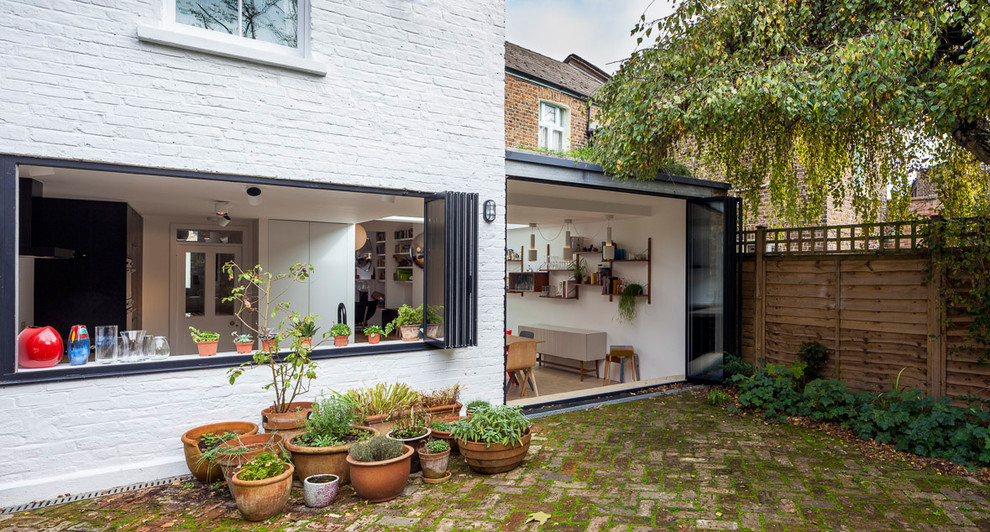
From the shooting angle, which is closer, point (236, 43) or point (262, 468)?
point (262, 468)

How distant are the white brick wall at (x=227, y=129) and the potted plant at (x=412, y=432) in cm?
60

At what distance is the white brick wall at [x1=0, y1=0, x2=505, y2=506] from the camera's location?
342cm

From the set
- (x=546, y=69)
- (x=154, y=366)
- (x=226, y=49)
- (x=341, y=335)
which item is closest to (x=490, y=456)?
(x=341, y=335)

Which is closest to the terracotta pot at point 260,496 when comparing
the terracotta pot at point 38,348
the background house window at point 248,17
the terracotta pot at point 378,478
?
the terracotta pot at point 378,478

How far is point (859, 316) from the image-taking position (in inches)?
222

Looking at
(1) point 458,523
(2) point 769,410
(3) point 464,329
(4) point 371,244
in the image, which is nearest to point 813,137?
(2) point 769,410

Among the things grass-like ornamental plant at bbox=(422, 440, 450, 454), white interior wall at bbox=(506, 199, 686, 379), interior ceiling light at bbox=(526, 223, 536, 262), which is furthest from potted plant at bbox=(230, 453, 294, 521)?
interior ceiling light at bbox=(526, 223, 536, 262)

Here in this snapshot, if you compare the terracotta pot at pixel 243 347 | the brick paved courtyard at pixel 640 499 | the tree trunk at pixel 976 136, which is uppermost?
the tree trunk at pixel 976 136

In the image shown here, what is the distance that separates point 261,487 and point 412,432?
3.81 ft

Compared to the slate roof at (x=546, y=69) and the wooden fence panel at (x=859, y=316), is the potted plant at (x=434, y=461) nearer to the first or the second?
the wooden fence panel at (x=859, y=316)

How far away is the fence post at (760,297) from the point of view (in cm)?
654

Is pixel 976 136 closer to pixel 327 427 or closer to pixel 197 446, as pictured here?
pixel 327 427

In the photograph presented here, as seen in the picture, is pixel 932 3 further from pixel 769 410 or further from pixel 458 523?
pixel 458 523

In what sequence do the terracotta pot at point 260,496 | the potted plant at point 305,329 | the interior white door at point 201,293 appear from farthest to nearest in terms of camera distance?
1. the interior white door at point 201,293
2. the potted plant at point 305,329
3. the terracotta pot at point 260,496
